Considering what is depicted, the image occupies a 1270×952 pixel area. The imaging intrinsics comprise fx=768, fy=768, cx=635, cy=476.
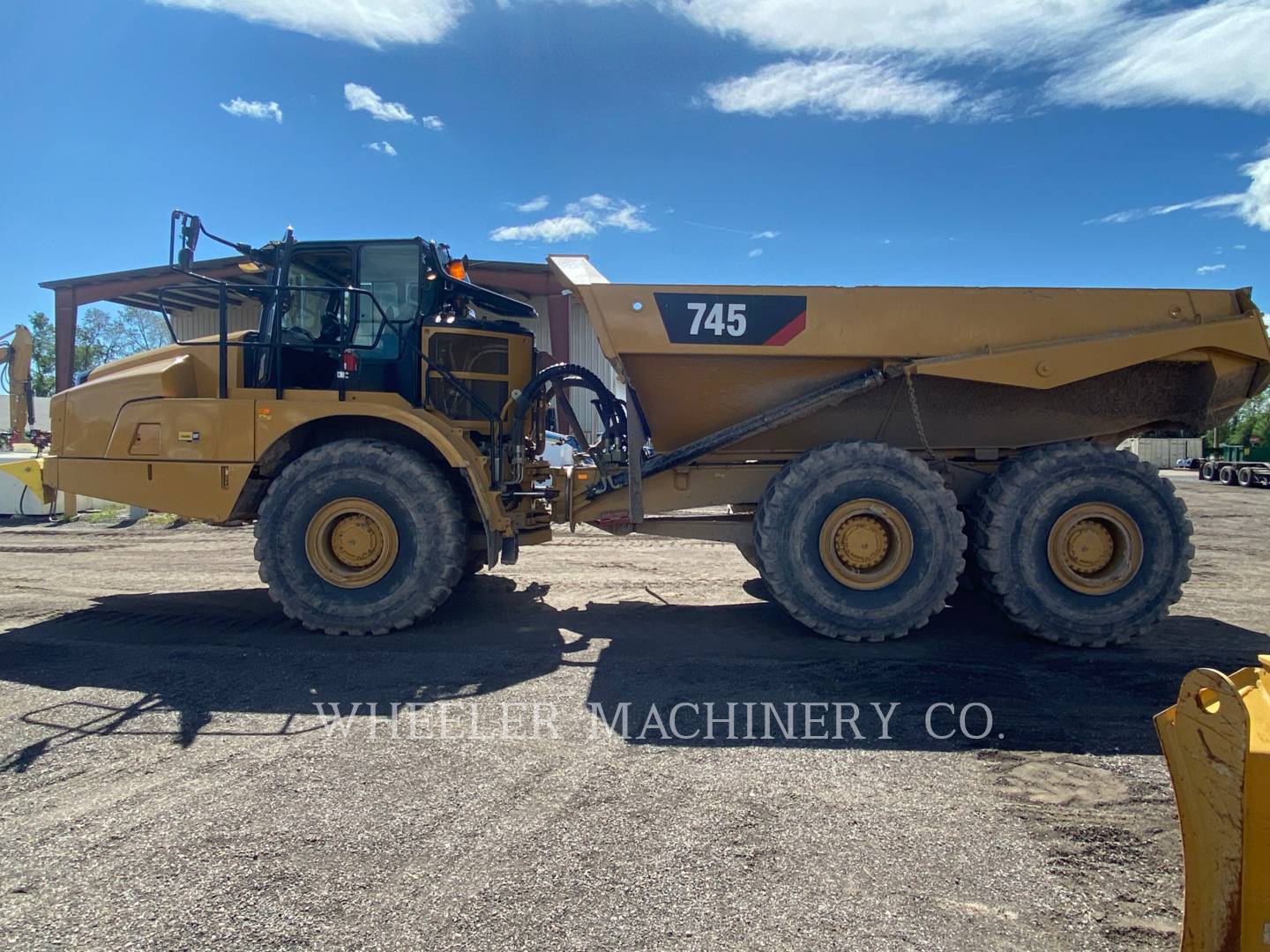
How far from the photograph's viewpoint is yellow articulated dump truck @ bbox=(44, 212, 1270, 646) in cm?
522

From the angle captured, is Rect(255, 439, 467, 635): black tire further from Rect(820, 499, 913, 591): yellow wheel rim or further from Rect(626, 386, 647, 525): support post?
Rect(820, 499, 913, 591): yellow wheel rim

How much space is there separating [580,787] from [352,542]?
3041 millimetres

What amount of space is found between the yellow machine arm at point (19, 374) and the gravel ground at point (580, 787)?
4.68 m

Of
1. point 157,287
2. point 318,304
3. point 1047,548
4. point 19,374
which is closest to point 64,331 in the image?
point 157,287

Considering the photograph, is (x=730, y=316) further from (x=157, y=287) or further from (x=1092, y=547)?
(x=157, y=287)

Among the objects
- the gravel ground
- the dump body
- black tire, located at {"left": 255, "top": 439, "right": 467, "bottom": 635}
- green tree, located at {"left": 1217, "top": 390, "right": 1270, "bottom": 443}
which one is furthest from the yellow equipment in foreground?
green tree, located at {"left": 1217, "top": 390, "right": 1270, "bottom": 443}

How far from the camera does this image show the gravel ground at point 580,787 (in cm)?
231

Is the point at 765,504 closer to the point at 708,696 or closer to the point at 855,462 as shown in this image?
the point at 855,462

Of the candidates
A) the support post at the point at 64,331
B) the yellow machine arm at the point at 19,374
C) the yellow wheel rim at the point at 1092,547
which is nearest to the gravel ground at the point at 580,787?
the yellow wheel rim at the point at 1092,547

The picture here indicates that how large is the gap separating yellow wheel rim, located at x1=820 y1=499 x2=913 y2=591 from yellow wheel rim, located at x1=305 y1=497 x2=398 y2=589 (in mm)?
3061

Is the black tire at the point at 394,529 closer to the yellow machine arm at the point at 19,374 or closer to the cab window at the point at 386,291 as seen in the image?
the cab window at the point at 386,291

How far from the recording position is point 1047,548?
5.24 metres

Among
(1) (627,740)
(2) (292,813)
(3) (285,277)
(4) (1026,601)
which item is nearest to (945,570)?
(4) (1026,601)

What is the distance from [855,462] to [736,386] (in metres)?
1.00
